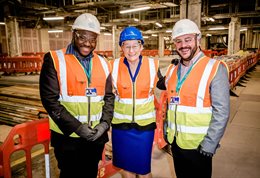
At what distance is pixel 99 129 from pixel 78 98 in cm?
38

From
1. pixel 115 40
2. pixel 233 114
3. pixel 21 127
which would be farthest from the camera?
pixel 115 40

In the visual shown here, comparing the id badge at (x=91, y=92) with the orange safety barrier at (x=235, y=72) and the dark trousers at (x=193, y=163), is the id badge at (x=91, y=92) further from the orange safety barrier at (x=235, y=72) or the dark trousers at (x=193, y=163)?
the orange safety barrier at (x=235, y=72)

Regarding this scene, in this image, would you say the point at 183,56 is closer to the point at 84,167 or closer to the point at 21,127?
the point at 84,167

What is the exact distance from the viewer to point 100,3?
15125 millimetres

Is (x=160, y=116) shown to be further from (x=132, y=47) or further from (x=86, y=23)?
(x=86, y=23)

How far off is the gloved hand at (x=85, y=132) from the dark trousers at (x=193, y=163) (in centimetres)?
87

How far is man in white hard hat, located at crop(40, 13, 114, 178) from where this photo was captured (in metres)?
2.09

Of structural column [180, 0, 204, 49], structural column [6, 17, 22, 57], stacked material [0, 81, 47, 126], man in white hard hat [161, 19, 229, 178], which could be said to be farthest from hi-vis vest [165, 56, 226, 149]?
structural column [6, 17, 22, 57]

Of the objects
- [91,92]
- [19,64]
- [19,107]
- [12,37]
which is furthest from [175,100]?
[12,37]

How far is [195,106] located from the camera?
213 centimetres

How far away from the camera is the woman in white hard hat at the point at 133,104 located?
2.63 m

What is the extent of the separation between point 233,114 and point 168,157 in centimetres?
409

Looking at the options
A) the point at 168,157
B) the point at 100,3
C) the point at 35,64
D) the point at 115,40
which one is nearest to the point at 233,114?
the point at 168,157

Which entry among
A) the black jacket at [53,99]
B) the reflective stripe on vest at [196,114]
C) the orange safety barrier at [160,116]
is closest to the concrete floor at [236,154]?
the orange safety barrier at [160,116]
